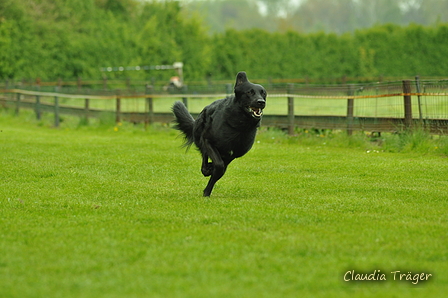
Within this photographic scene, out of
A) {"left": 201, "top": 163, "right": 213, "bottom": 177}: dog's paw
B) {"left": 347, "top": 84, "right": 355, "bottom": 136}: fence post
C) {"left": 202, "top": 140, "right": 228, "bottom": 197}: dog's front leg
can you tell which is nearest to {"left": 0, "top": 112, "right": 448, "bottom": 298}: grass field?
{"left": 202, "top": 140, "right": 228, "bottom": 197}: dog's front leg

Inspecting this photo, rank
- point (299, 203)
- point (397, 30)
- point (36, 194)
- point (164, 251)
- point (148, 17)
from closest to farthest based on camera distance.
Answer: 1. point (164, 251)
2. point (299, 203)
3. point (36, 194)
4. point (397, 30)
5. point (148, 17)

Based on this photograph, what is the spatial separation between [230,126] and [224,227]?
2135mm

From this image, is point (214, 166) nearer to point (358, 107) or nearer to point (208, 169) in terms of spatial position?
point (208, 169)

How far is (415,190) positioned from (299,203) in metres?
1.79

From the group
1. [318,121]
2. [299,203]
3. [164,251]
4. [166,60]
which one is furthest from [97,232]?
[166,60]

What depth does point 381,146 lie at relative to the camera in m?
14.0

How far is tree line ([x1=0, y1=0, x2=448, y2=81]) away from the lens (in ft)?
125

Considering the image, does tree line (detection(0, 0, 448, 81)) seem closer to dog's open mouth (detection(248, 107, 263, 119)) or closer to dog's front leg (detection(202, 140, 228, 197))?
dog's front leg (detection(202, 140, 228, 197))

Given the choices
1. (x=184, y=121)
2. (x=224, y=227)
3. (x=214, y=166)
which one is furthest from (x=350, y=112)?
(x=224, y=227)

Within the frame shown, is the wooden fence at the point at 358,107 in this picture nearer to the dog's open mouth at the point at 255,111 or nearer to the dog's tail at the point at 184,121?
the dog's tail at the point at 184,121

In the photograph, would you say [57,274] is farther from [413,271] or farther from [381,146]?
[381,146]

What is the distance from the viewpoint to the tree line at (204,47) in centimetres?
3816

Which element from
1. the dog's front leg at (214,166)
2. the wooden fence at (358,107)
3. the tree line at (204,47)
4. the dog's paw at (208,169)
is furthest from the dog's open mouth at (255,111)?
the tree line at (204,47)

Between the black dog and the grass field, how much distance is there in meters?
0.48
